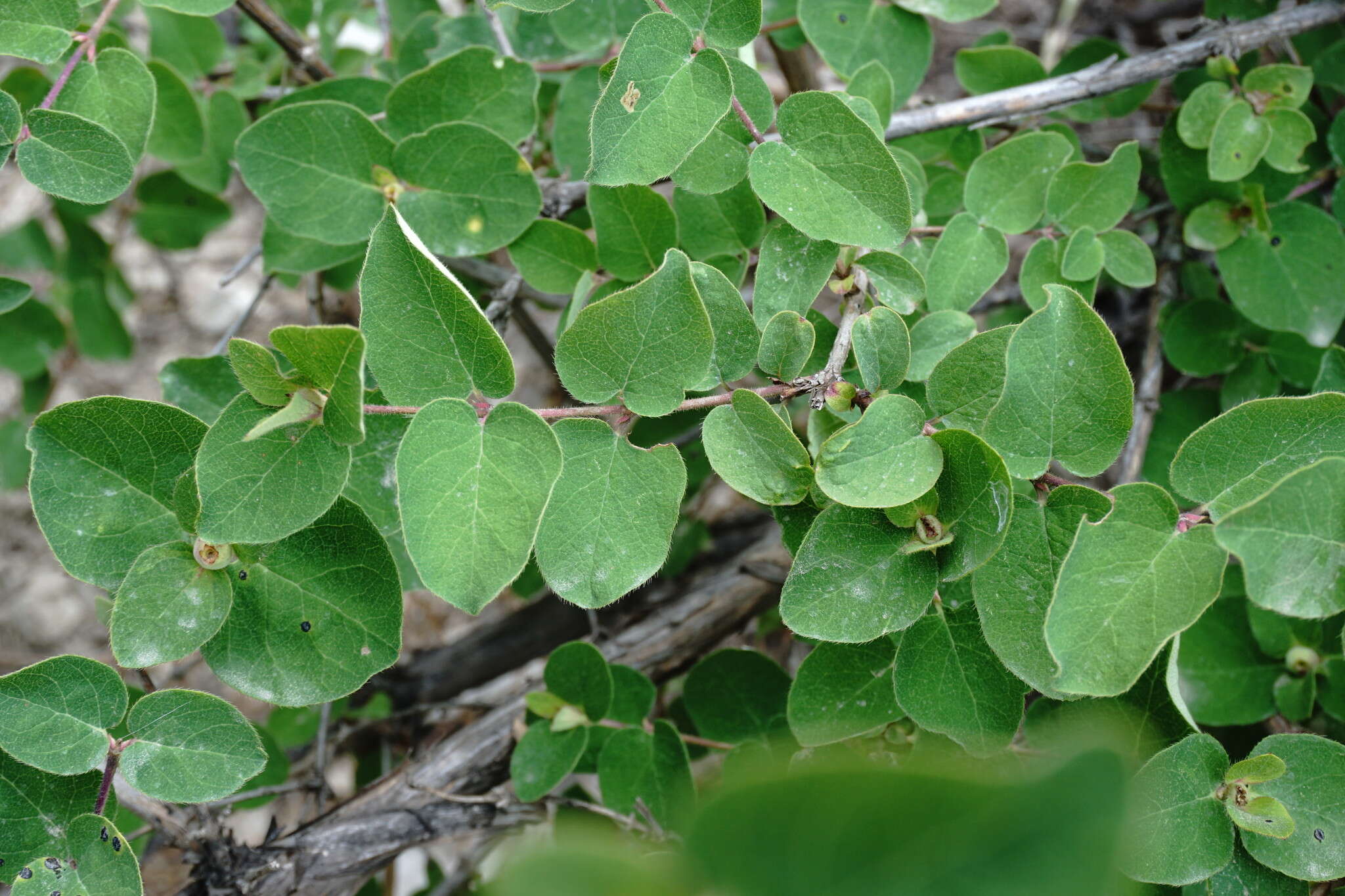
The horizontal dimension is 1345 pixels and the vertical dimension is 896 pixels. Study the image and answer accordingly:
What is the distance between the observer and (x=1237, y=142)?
1375 mm

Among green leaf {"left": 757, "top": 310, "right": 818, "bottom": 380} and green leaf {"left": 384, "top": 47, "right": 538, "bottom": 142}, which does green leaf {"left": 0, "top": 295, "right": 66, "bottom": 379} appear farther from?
green leaf {"left": 757, "top": 310, "right": 818, "bottom": 380}

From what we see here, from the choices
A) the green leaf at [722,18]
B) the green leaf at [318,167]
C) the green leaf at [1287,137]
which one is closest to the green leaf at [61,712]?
the green leaf at [318,167]

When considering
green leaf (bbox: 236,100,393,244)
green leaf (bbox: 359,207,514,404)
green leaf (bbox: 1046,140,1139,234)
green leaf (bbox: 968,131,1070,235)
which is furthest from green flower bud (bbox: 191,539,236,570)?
green leaf (bbox: 1046,140,1139,234)

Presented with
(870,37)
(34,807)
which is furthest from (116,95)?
(870,37)

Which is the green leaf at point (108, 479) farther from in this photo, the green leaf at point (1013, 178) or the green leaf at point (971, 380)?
the green leaf at point (1013, 178)

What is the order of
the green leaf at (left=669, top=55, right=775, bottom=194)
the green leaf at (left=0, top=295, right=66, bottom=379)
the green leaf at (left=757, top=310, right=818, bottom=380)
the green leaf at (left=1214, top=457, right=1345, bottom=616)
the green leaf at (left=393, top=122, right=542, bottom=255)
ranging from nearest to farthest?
the green leaf at (left=1214, top=457, right=1345, bottom=616) → the green leaf at (left=757, top=310, right=818, bottom=380) → the green leaf at (left=669, top=55, right=775, bottom=194) → the green leaf at (left=393, top=122, right=542, bottom=255) → the green leaf at (left=0, top=295, right=66, bottom=379)

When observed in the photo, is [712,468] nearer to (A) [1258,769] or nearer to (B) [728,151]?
(B) [728,151]

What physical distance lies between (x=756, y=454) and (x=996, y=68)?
1041 millimetres

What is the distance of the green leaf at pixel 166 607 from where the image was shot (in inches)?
35.9

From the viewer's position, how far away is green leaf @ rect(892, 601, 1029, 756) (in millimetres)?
940

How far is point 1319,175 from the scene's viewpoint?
1.58 m

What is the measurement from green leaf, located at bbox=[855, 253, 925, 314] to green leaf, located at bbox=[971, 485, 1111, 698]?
1.03ft

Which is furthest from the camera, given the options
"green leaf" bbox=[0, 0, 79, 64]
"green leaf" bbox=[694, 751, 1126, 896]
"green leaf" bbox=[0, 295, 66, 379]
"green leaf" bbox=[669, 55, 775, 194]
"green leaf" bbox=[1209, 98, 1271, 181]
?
"green leaf" bbox=[0, 295, 66, 379]

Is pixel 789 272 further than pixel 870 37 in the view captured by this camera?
No
